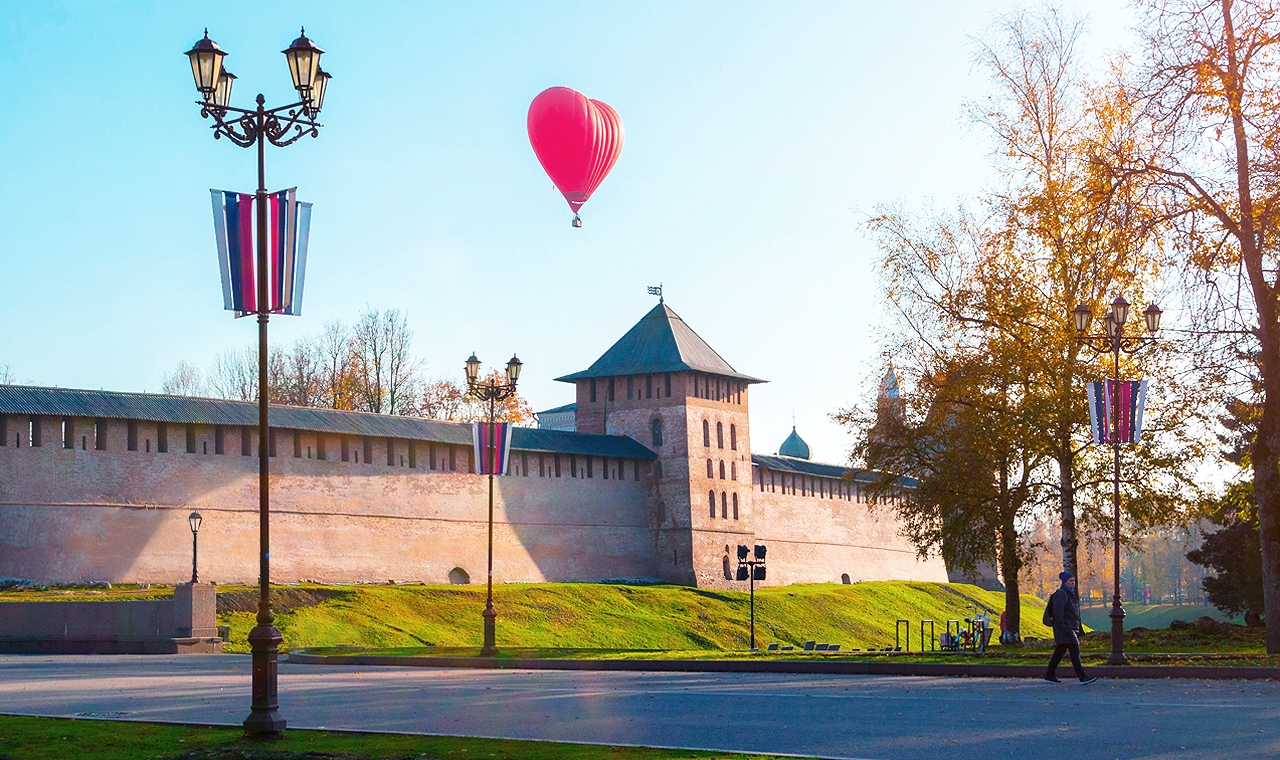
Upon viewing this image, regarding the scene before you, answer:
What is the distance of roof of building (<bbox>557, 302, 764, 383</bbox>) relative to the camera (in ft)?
165

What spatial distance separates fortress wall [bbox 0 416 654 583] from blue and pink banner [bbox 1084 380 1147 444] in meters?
24.1

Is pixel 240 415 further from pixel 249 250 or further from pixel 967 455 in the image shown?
pixel 249 250

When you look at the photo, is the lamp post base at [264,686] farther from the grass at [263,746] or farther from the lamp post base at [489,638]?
the lamp post base at [489,638]

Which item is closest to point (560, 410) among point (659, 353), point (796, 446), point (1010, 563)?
point (796, 446)

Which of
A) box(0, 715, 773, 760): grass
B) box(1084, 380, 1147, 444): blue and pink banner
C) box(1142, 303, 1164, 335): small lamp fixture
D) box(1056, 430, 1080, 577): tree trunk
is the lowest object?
box(0, 715, 773, 760): grass

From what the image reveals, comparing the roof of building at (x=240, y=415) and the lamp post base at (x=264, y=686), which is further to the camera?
the roof of building at (x=240, y=415)

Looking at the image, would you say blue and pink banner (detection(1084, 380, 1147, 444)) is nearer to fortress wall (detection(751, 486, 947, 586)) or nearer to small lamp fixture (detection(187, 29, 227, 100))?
small lamp fixture (detection(187, 29, 227, 100))

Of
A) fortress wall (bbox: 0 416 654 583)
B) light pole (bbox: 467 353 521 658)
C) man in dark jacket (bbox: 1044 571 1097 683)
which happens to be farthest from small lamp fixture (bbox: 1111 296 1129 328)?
fortress wall (bbox: 0 416 654 583)

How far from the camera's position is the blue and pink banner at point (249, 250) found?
10750 mm

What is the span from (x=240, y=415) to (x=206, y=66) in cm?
2749

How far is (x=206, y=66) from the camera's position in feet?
34.5

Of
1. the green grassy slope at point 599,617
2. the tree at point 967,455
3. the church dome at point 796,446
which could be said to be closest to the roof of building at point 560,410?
the church dome at point 796,446

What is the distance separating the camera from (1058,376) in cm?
2294

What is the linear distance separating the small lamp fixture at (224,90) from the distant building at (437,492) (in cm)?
2239
